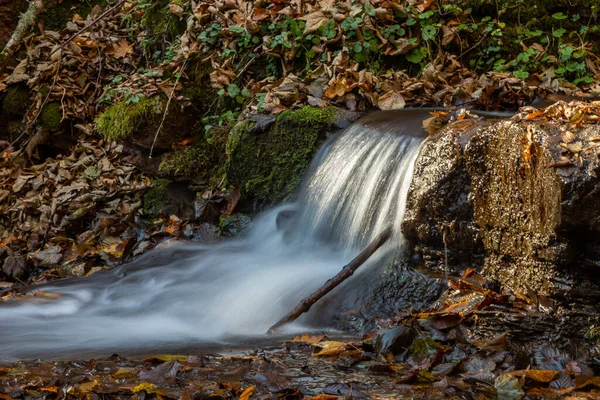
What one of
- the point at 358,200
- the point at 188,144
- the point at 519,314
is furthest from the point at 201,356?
the point at 188,144

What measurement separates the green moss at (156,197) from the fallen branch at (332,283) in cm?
319

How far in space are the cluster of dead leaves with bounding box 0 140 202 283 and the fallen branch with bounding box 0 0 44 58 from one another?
4.49 ft

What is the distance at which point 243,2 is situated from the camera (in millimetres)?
6992

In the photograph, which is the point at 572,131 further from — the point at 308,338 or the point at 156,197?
the point at 156,197

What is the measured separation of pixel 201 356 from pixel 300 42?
165 inches

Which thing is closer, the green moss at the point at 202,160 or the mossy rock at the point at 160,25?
the green moss at the point at 202,160

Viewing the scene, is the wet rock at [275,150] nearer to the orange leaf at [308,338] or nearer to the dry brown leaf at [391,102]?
the dry brown leaf at [391,102]

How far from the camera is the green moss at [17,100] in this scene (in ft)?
27.0

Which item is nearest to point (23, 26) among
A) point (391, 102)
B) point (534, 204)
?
point (391, 102)

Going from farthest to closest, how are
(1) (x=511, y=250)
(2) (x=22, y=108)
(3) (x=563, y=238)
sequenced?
(2) (x=22, y=108) < (1) (x=511, y=250) < (3) (x=563, y=238)

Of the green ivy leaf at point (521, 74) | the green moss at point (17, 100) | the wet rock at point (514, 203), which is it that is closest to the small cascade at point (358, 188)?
the wet rock at point (514, 203)

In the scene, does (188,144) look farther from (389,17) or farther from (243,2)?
(389,17)

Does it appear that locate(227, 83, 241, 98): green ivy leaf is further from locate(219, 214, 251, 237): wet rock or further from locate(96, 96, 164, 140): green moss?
locate(219, 214, 251, 237): wet rock

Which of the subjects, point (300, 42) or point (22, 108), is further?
point (22, 108)
